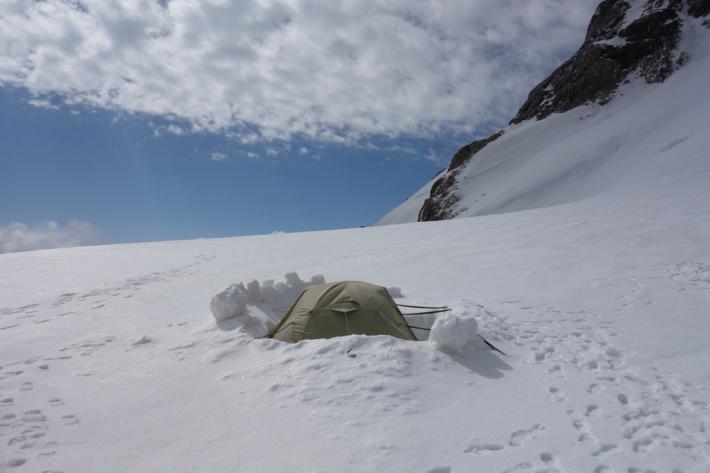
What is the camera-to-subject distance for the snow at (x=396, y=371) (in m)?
3.44

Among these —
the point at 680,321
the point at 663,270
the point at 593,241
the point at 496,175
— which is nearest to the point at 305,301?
the point at 680,321

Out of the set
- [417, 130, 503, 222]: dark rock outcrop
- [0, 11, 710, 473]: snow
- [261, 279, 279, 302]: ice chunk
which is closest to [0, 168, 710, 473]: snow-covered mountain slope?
[0, 11, 710, 473]: snow

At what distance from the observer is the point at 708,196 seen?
44.5 feet

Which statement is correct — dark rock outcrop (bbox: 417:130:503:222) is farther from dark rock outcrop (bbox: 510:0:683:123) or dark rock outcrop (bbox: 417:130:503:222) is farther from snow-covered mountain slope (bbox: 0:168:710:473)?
snow-covered mountain slope (bbox: 0:168:710:473)

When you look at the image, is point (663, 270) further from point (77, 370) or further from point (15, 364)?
point (15, 364)

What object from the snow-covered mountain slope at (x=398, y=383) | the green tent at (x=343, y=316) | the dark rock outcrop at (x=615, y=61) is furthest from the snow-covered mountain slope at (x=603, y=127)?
the green tent at (x=343, y=316)

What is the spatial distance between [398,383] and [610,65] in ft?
186

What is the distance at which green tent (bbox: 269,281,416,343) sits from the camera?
19.3 ft

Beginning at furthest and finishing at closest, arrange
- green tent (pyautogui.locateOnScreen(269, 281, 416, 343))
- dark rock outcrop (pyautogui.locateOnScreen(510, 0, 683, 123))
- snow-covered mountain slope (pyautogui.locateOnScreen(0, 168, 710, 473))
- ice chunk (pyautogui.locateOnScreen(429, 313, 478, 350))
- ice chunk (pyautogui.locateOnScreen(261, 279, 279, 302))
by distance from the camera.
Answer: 1. dark rock outcrop (pyautogui.locateOnScreen(510, 0, 683, 123))
2. ice chunk (pyautogui.locateOnScreen(261, 279, 279, 302))
3. green tent (pyautogui.locateOnScreen(269, 281, 416, 343))
4. ice chunk (pyautogui.locateOnScreen(429, 313, 478, 350))
5. snow-covered mountain slope (pyautogui.locateOnScreen(0, 168, 710, 473))

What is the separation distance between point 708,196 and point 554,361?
40.2 feet

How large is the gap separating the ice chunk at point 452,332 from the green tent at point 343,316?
104 cm

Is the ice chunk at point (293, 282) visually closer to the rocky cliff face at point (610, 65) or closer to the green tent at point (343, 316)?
the green tent at point (343, 316)

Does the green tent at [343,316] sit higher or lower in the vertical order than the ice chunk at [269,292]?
lower

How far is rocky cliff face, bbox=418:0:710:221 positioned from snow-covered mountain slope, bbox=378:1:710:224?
0.13m
